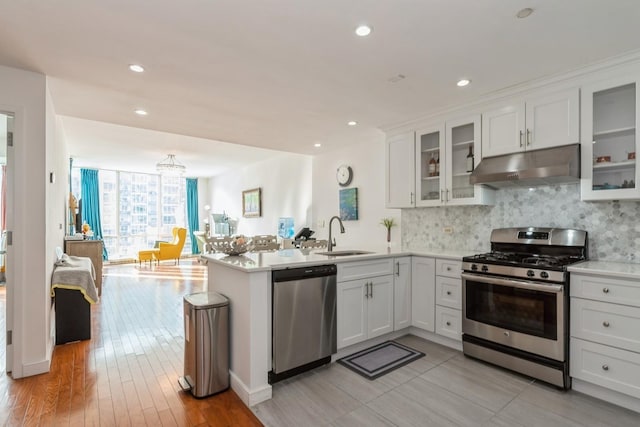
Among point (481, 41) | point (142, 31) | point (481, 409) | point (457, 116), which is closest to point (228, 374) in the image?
point (481, 409)

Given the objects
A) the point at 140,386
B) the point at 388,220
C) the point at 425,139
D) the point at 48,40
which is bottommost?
the point at 140,386

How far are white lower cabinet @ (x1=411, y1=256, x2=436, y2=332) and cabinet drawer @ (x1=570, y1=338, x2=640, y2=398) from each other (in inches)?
46.3

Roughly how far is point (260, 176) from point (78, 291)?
16.6ft

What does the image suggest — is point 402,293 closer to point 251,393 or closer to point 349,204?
point 251,393

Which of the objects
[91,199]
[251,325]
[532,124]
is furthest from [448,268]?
[91,199]

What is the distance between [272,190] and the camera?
294 inches

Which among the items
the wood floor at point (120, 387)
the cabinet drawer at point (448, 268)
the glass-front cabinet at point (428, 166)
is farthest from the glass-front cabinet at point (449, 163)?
the wood floor at point (120, 387)

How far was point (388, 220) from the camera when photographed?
14.6 feet

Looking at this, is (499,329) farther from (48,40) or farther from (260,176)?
(260,176)

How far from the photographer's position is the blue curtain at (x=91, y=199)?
8688mm

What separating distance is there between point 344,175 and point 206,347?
353 centimetres

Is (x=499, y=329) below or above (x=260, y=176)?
below

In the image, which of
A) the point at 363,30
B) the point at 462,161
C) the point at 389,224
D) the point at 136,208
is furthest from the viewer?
the point at 136,208

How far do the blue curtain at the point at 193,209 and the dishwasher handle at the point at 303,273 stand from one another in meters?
8.78
